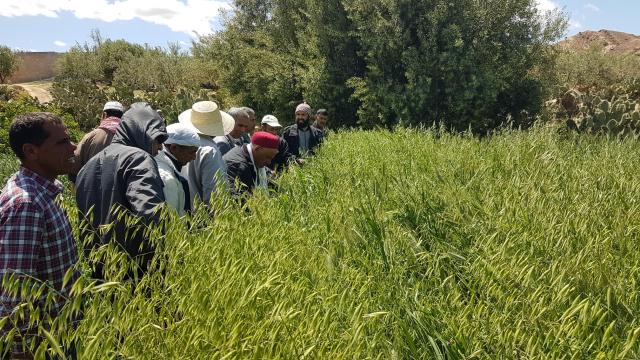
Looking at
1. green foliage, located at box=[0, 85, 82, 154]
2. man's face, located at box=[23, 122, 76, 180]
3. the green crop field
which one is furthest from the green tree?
man's face, located at box=[23, 122, 76, 180]

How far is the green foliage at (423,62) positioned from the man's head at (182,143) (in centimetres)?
1178

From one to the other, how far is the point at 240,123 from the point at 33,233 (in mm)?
3785

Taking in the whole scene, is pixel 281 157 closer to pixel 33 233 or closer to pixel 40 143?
pixel 40 143

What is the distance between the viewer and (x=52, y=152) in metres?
2.47

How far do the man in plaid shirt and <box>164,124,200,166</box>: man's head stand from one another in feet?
3.44

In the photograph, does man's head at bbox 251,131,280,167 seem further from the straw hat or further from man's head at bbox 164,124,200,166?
man's head at bbox 164,124,200,166

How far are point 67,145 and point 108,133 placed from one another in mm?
2692

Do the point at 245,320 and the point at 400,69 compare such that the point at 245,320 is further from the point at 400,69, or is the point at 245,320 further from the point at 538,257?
the point at 400,69

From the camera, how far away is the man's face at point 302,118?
8320mm

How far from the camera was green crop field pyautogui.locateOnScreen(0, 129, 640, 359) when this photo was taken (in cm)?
182

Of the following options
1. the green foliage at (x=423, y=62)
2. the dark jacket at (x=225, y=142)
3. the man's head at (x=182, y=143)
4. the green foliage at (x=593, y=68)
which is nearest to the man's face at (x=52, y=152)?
the man's head at (x=182, y=143)

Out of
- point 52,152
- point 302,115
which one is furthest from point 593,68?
point 52,152

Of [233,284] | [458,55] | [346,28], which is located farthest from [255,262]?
[346,28]

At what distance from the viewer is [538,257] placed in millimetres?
2988
